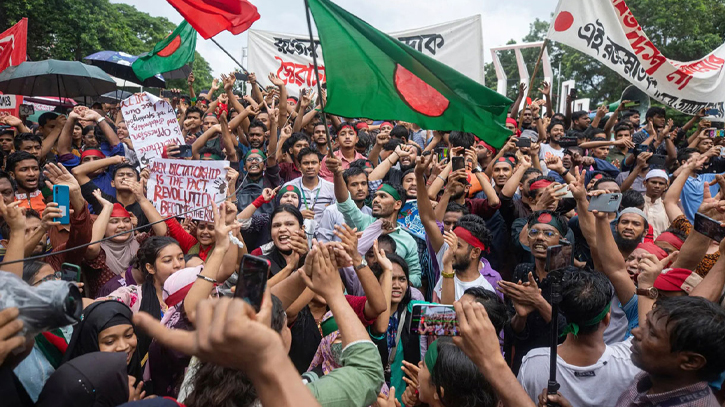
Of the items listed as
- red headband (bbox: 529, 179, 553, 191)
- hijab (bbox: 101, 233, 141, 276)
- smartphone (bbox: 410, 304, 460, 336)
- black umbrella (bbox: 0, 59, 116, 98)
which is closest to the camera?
smartphone (bbox: 410, 304, 460, 336)

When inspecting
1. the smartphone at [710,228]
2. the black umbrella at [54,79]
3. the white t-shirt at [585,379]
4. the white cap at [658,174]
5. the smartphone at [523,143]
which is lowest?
the white t-shirt at [585,379]

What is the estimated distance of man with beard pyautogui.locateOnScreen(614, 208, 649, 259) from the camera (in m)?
4.31

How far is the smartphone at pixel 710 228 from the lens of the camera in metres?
2.68

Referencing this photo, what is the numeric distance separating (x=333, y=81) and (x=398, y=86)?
501 mm

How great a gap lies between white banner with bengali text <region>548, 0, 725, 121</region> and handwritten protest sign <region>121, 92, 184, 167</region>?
15.5 feet

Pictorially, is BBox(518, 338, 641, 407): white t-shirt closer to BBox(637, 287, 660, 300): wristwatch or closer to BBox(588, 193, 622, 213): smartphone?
BBox(637, 287, 660, 300): wristwatch

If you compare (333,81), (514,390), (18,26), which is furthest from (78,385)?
(18,26)

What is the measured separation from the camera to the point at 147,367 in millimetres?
2852

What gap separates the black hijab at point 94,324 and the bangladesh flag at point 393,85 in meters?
1.84

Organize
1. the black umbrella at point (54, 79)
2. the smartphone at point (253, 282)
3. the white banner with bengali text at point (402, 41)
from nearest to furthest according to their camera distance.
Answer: the smartphone at point (253, 282), the black umbrella at point (54, 79), the white banner with bengali text at point (402, 41)

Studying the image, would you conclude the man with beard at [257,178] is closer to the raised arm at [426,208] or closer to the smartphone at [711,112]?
the raised arm at [426,208]

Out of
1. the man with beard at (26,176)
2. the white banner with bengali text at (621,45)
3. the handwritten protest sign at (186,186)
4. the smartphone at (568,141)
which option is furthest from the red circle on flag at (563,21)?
the man with beard at (26,176)

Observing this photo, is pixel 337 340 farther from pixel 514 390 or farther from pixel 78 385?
pixel 78 385

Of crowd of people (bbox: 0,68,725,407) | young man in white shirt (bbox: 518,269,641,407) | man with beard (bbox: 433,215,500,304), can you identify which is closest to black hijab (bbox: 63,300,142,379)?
crowd of people (bbox: 0,68,725,407)
